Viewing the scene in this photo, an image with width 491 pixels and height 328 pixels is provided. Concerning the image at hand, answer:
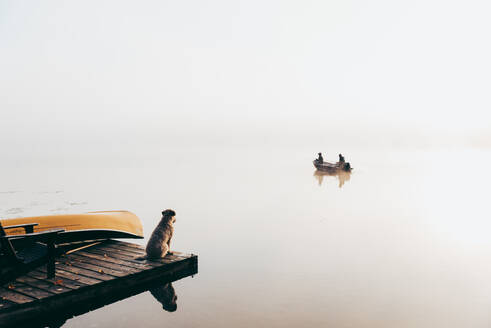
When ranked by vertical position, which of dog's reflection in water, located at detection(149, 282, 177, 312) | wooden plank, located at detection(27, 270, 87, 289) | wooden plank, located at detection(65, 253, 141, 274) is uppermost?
wooden plank, located at detection(65, 253, 141, 274)

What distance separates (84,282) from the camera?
→ 22.8 feet

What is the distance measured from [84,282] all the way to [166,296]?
2264 mm

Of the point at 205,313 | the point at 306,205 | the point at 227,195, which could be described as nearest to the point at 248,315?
the point at 205,313

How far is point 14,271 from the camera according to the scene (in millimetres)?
6578

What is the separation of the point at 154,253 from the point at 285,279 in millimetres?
3738

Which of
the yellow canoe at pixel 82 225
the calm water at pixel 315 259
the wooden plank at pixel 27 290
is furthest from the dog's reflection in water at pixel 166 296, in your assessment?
the wooden plank at pixel 27 290

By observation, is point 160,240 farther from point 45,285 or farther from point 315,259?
point 315,259

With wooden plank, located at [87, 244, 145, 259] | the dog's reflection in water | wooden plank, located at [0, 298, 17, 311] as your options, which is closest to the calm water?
the dog's reflection in water

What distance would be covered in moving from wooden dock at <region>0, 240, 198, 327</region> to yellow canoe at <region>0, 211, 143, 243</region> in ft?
1.25

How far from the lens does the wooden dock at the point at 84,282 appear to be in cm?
613

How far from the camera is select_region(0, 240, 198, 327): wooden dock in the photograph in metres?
6.13

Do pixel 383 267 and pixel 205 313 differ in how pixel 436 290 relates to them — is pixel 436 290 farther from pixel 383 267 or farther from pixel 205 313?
pixel 205 313

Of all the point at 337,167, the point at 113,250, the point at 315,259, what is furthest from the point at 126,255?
the point at 337,167

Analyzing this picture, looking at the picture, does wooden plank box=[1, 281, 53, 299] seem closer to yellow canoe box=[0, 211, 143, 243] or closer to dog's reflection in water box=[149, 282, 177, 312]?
yellow canoe box=[0, 211, 143, 243]
